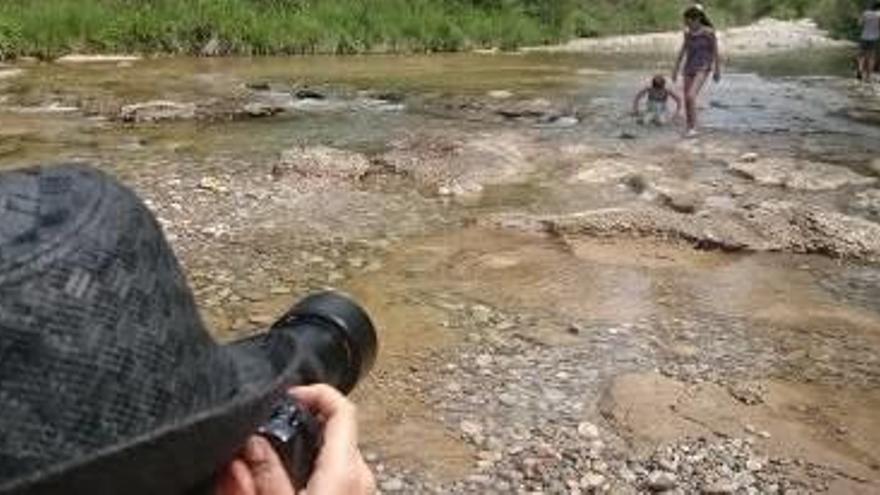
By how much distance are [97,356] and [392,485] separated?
326cm

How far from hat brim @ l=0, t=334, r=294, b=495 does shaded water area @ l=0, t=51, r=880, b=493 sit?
308 centimetres

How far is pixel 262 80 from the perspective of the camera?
16625 mm

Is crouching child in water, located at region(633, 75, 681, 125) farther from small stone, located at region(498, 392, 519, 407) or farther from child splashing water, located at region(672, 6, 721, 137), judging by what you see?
small stone, located at region(498, 392, 519, 407)

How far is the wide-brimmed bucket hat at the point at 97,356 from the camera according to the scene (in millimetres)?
942

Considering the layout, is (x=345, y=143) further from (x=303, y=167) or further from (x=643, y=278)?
(x=643, y=278)

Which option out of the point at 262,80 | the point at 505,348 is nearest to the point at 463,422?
the point at 505,348

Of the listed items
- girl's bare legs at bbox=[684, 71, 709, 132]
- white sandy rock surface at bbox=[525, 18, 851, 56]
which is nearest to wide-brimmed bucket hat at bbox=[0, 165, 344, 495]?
girl's bare legs at bbox=[684, 71, 709, 132]

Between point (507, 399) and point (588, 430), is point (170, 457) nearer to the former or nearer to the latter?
point (588, 430)

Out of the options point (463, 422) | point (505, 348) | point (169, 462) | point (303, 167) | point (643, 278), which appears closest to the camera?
point (169, 462)

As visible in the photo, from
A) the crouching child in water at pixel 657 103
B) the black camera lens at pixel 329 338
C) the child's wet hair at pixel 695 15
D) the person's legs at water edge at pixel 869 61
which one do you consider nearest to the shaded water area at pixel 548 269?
the crouching child in water at pixel 657 103

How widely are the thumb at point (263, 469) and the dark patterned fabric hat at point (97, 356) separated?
3.1 inches

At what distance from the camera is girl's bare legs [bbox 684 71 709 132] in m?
12.3

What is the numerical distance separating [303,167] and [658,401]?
15.9 ft

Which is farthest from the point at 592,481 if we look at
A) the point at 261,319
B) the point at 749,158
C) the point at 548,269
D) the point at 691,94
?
the point at 691,94
